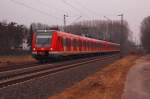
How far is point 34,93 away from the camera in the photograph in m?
14.4

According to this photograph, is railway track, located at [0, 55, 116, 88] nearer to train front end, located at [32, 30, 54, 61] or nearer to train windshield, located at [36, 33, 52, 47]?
train front end, located at [32, 30, 54, 61]

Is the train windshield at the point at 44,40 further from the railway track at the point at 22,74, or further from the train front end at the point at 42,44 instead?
the railway track at the point at 22,74

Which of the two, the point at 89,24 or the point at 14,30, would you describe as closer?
the point at 14,30

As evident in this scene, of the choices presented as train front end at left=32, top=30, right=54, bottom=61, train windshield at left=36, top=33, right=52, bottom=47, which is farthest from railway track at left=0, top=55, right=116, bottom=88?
train windshield at left=36, top=33, right=52, bottom=47

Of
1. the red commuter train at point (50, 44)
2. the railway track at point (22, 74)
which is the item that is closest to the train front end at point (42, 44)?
the red commuter train at point (50, 44)

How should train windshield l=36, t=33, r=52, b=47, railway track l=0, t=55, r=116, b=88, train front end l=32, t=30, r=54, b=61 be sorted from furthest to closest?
train windshield l=36, t=33, r=52, b=47 < train front end l=32, t=30, r=54, b=61 < railway track l=0, t=55, r=116, b=88

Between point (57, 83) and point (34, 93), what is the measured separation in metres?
3.80

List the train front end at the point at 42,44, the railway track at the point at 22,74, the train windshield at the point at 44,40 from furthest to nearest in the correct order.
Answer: the train windshield at the point at 44,40, the train front end at the point at 42,44, the railway track at the point at 22,74

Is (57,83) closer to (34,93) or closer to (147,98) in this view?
(34,93)

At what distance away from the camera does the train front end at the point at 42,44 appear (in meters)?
35.6

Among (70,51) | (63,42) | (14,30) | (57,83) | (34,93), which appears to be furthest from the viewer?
(14,30)

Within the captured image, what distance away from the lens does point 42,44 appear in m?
36.2

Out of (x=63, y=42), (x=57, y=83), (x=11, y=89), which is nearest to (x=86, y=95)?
(x=11, y=89)

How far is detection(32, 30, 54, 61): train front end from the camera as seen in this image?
117 ft
